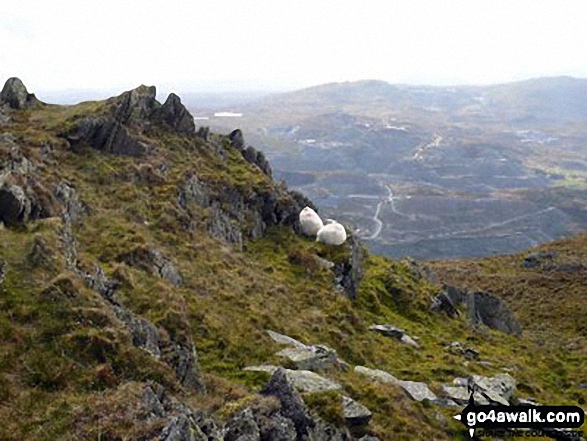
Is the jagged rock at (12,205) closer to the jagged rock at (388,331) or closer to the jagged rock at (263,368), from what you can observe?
the jagged rock at (263,368)

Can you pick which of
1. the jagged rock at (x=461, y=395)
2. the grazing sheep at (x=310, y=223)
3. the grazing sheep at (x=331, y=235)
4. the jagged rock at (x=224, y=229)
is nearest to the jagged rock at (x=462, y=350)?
the jagged rock at (x=461, y=395)

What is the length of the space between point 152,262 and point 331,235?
803 inches

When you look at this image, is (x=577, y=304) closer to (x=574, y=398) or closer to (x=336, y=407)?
(x=574, y=398)

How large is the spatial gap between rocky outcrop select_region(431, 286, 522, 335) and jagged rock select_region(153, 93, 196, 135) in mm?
25837

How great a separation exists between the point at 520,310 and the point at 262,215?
35796 mm

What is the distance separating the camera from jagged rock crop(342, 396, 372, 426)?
2005 centimetres

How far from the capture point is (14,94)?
4828 cm

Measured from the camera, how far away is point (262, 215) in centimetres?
4712

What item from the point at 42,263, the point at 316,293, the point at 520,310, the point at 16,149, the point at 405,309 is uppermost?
the point at 16,149

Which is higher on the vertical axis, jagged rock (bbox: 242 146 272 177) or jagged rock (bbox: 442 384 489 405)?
jagged rock (bbox: 242 146 272 177)

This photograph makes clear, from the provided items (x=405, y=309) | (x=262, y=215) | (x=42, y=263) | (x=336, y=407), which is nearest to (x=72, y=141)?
(x=262, y=215)

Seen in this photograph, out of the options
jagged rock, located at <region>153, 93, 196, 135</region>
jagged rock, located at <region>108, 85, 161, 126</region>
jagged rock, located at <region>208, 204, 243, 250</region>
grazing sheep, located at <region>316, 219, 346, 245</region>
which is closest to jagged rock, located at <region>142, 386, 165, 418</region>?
jagged rock, located at <region>208, 204, 243, 250</region>

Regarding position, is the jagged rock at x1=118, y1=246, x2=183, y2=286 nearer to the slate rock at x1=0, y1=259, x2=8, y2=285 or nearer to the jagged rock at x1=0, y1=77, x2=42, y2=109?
the slate rock at x1=0, y1=259, x2=8, y2=285

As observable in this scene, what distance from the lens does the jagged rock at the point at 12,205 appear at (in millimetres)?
22547
